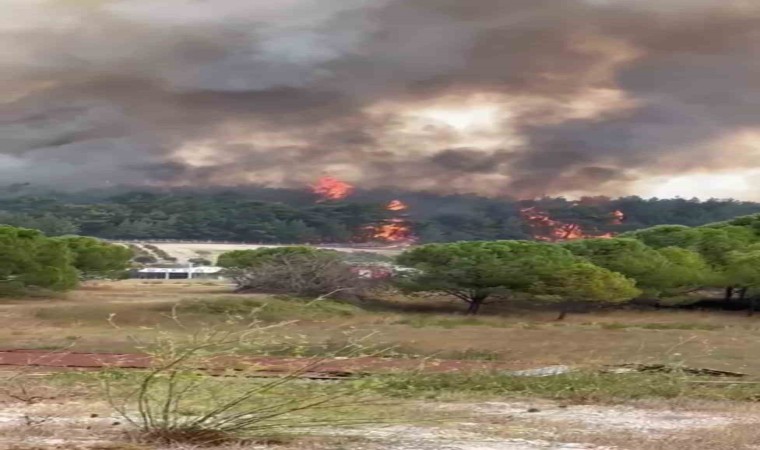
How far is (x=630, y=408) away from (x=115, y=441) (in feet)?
19.4

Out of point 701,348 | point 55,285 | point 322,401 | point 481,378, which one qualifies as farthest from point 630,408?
point 55,285

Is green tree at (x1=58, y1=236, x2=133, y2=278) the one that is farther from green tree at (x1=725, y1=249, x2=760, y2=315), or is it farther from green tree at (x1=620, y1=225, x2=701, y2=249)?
green tree at (x1=725, y1=249, x2=760, y2=315)

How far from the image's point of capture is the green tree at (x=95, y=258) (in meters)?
45.3

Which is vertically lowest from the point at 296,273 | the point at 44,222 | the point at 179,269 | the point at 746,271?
the point at 179,269

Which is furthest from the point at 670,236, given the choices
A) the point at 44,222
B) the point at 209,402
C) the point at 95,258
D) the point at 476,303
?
the point at 44,222

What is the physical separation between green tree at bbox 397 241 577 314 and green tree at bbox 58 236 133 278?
55.3 feet

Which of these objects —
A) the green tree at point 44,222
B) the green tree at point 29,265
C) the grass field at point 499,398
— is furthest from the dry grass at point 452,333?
the green tree at point 44,222

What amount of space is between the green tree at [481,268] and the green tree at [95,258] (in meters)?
16.8

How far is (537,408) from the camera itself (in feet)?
32.9

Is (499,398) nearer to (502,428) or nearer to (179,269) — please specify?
(502,428)

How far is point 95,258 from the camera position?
150ft

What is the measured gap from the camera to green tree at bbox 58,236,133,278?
45312 mm

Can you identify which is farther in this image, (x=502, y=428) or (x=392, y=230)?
(x=392, y=230)

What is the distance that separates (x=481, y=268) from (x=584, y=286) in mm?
4693
